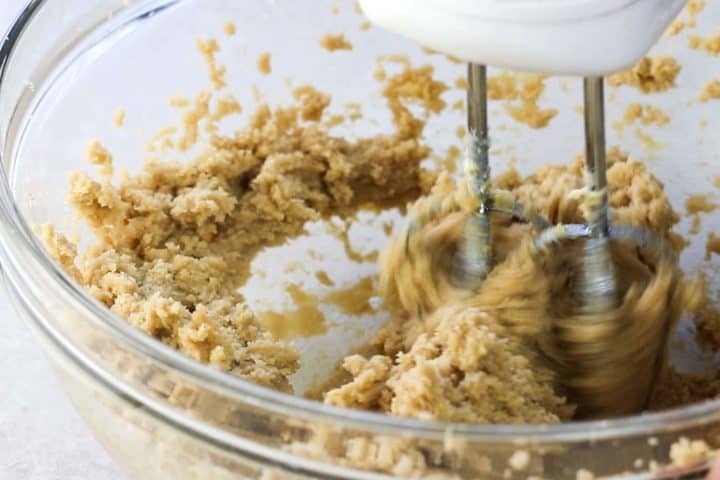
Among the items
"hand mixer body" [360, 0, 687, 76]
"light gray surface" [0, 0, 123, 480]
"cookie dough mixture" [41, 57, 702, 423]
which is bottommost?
"light gray surface" [0, 0, 123, 480]

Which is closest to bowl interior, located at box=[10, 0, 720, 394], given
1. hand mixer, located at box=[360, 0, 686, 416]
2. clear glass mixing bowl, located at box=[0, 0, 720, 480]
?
clear glass mixing bowl, located at box=[0, 0, 720, 480]

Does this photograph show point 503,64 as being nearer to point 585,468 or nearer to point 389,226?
point 585,468

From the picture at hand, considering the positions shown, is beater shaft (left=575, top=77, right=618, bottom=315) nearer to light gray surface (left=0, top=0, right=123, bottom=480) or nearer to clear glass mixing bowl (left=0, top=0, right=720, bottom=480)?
clear glass mixing bowl (left=0, top=0, right=720, bottom=480)

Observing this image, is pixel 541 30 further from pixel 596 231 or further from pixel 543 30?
pixel 596 231

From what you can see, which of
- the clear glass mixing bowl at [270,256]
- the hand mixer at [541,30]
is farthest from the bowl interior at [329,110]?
the hand mixer at [541,30]

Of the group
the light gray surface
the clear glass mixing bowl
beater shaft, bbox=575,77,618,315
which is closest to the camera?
the clear glass mixing bowl

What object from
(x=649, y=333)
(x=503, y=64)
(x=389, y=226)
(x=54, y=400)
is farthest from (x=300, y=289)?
(x=503, y=64)
